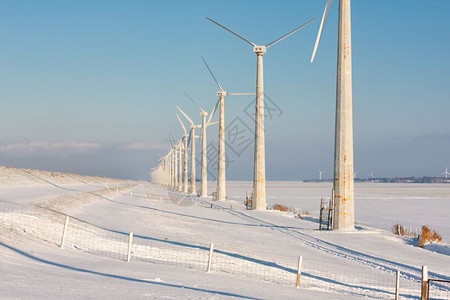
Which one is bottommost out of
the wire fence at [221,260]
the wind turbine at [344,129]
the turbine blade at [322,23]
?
the wire fence at [221,260]

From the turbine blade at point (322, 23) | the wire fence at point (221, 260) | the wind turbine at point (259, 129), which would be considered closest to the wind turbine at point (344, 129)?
the turbine blade at point (322, 23)

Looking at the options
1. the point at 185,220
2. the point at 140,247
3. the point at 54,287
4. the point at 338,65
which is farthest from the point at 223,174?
the point at 54,287

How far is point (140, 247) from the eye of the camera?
23.2 metres

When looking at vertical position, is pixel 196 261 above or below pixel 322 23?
below

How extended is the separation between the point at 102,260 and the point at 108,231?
9274 mm

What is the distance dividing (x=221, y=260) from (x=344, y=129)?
14401mm

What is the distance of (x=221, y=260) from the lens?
70.2 feet

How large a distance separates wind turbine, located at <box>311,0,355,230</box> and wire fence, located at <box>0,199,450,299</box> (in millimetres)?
10263

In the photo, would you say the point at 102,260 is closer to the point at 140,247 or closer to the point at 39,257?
the point at 39,257

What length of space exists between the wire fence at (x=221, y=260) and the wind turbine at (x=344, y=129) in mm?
10263

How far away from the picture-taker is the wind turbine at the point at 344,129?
32594 millimetres

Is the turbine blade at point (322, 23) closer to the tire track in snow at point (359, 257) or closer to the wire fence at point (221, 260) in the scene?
the tire track in snow at point (359, 257)

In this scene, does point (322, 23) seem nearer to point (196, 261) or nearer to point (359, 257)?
point (359, 257)

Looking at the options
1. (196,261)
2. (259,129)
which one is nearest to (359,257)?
(196,261)
